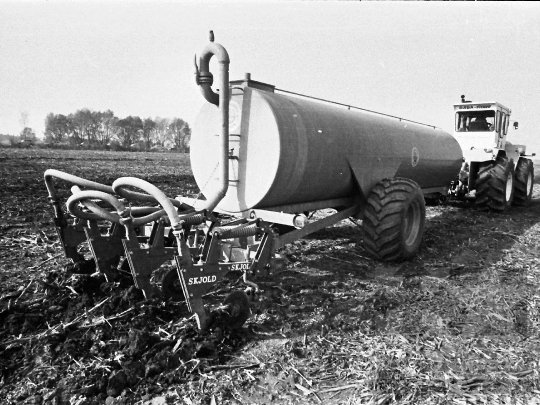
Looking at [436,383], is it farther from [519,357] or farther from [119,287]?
[119,287]

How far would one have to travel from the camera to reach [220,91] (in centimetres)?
440

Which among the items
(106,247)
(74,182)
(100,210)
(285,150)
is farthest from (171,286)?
(285,150)

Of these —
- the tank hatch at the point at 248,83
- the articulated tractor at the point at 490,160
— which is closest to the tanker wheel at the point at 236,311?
the tank hatch at the point at 248,83

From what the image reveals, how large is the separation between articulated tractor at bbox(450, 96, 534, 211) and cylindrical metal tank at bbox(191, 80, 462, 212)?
5.05 metres

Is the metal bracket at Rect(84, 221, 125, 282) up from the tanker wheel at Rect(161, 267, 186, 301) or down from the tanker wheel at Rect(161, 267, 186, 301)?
up

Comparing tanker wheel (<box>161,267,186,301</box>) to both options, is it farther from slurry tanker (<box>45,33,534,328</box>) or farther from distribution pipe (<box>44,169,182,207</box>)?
distribution pipe (<box>44,169,182,207</box>)

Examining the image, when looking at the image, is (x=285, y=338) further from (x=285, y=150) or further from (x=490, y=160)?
(x=490, y=160)

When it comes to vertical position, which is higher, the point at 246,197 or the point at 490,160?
the point at 490,160

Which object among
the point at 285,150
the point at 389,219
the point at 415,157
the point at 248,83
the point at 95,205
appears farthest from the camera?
the point at 415,157

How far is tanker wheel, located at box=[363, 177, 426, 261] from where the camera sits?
5.80 m

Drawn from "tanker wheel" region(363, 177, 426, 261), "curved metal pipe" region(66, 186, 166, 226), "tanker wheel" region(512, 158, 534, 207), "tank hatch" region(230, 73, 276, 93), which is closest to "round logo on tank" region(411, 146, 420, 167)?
"tanker wheel" region(363, 177, 426, 261)

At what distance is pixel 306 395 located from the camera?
3.11 meters

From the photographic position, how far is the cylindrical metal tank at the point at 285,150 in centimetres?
478

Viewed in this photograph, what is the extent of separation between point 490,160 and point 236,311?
9.08m
